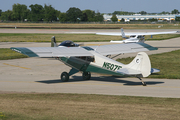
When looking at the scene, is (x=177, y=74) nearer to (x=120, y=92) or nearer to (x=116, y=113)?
(x=120, y=92)

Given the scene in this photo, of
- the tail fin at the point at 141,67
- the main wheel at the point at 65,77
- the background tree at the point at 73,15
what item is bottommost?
the main wheel at the point at 65,77

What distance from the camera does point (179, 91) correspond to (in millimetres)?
14156

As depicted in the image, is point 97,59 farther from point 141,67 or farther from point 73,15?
point 73,15

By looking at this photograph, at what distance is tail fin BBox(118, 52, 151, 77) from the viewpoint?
44.9ft

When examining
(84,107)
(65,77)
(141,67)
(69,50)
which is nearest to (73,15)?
(65,77)

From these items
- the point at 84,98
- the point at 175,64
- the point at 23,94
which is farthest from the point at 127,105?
the point at 175,64

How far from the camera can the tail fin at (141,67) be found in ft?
44.9

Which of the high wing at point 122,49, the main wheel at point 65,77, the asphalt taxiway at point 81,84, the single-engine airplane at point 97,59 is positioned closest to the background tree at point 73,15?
the asphalt taxiway at point 81,84

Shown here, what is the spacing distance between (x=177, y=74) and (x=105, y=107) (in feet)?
32.4

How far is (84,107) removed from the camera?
10.7m

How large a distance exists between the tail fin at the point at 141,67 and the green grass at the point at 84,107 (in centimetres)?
169

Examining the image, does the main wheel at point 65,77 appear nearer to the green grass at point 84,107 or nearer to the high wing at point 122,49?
the high wing at point 122,49

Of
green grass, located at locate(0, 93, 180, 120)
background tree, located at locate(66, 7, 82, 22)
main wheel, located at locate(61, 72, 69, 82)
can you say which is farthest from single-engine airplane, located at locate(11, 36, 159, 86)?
background tree, located at locate(66, 7, 82, 22)

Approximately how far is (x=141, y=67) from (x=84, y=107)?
449 centimetres
